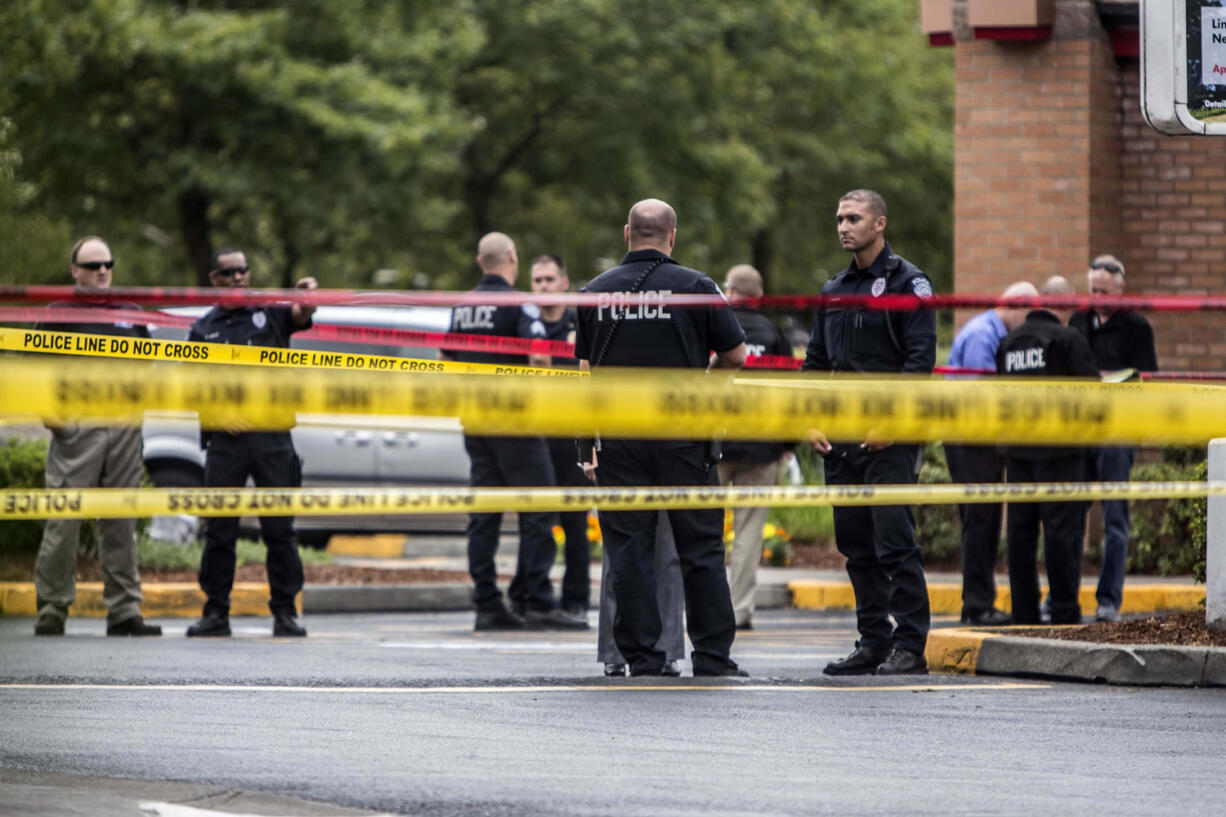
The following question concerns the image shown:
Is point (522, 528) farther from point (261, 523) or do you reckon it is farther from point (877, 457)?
point (877, 457)

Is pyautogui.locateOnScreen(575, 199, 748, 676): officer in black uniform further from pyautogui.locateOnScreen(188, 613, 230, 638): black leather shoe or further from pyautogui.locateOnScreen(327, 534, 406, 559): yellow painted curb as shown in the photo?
pyautogui.locateOnScreen(327, 534, 406, 559): yellow painted curb

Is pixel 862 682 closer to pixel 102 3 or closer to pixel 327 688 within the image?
pixel 327 688

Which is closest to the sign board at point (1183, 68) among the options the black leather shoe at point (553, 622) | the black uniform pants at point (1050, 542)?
the black uniform pants at point (1050, 542)

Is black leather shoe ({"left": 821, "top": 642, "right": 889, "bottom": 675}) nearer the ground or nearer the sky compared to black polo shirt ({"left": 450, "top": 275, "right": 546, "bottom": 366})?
nearer the ground

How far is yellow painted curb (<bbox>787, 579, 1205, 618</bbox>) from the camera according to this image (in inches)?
501

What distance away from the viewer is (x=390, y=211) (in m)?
29.4

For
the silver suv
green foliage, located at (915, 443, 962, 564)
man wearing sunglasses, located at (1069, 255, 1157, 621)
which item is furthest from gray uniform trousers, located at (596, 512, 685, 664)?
the silver suv

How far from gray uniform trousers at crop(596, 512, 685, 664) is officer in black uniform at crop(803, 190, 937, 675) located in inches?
26.3

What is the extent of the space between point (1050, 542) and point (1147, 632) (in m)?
1.82

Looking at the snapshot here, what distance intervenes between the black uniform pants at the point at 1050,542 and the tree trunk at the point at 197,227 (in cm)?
1915

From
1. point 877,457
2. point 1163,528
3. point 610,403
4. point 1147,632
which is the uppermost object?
point 610,403

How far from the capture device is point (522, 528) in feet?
40.5

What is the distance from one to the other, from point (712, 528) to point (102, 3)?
19.8m

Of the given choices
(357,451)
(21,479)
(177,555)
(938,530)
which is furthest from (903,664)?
(357,451)
